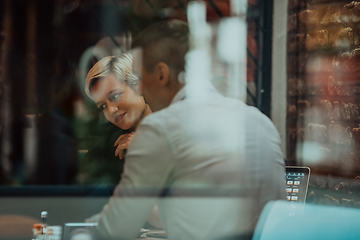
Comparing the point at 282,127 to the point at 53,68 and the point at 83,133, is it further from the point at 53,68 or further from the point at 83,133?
the point at 53,68

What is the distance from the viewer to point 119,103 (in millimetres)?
1105

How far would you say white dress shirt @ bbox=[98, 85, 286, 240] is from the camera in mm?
959

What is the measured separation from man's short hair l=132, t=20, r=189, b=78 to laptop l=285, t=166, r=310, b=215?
0.65 m

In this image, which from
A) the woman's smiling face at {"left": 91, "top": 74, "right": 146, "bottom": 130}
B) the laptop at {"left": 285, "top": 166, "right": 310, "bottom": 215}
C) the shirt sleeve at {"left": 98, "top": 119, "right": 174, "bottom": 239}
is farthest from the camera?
the laptop at {"left": 285, "top": 166, "right": 310, "bottom": 215}

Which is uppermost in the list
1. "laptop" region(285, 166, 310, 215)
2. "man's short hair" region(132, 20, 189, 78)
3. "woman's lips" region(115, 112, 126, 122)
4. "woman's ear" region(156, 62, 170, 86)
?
"man's short hair" region(132, 20, 189, 78)

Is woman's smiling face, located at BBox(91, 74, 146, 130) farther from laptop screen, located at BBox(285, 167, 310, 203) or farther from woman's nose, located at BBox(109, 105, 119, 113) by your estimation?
laptop screen, located at BBox(285, 167, 310, 203)

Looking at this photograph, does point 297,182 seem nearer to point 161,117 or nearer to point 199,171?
point 199,171

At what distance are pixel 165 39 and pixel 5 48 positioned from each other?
58 cm

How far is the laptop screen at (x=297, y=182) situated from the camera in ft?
4.46

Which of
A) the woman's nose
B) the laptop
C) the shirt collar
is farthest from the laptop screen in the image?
the woman's nose

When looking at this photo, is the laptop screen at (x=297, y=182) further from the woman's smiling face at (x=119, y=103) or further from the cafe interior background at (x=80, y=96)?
the woman's smiling face at (x=119, y=103)

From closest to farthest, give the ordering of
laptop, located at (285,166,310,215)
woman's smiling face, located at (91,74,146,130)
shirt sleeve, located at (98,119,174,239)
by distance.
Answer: shirt sleeve, located at (98,119,174,239) < woman's smiling face, located at (91,74,146,130) < laptop, located at (285,166,310,215)

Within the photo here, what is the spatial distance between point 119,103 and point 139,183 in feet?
0.90

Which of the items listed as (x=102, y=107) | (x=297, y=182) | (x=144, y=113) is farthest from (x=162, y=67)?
(x=297, y=182)
